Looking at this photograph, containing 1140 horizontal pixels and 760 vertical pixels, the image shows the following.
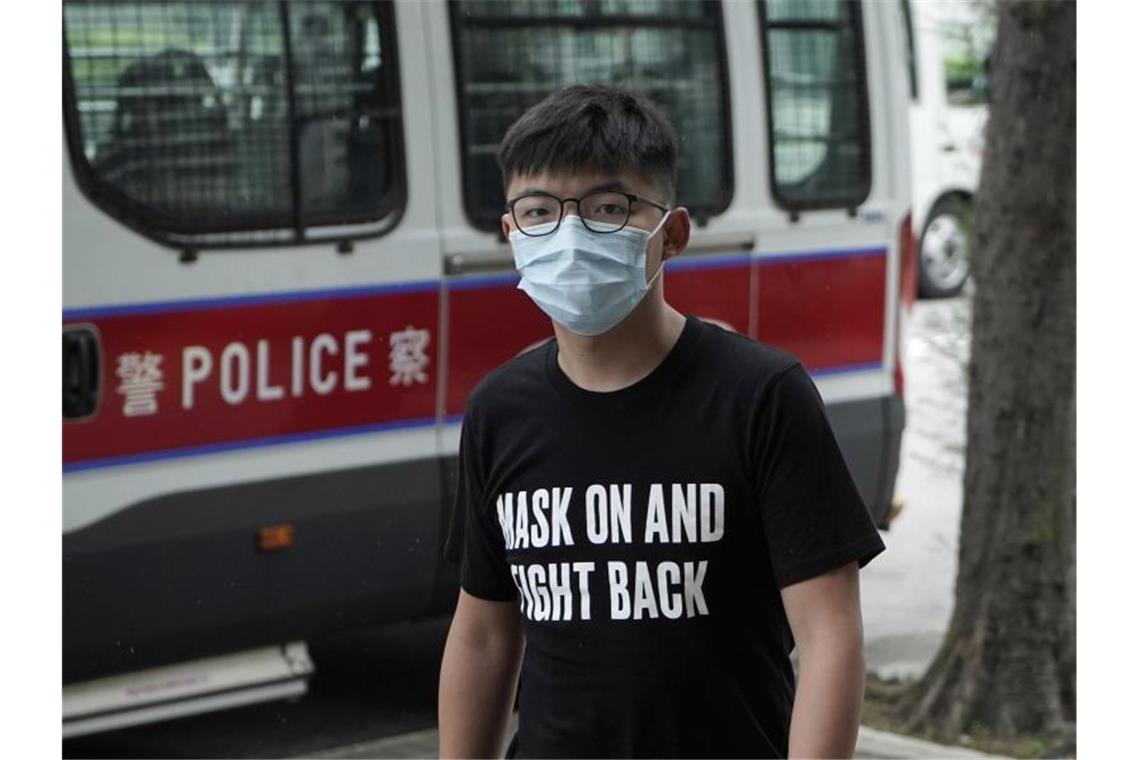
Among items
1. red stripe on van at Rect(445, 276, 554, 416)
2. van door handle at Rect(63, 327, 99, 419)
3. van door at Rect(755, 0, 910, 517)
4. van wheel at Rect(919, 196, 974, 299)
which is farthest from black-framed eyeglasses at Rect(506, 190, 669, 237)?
van wheel at Rect(919, 196, 974, 299)

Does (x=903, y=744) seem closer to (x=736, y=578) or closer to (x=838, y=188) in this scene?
(x=838, y=188)

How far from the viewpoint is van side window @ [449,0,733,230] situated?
5.96 meters

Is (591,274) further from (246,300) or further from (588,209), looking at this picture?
(246,300)

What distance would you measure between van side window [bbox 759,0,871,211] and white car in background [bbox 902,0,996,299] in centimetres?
42

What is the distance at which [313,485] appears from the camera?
5656 mm

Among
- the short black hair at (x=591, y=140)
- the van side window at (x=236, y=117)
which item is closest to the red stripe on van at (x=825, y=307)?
the van side window at (x=236, y=117)

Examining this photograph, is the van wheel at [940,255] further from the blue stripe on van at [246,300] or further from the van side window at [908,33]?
the blue stripe on van at [246,300]

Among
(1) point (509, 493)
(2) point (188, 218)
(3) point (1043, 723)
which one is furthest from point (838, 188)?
(1) point (509, 493)

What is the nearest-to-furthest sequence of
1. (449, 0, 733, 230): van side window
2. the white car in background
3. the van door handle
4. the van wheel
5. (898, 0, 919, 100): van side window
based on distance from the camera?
the van door handle, (449, 0, 733, 230): van side window, the white car in background, (898, 0, 919, 100): van side window, the van wheel

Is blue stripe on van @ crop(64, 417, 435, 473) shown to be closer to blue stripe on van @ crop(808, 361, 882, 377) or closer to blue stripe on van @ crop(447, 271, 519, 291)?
blue stripe on van @ crop(447, 271, 519, 291)

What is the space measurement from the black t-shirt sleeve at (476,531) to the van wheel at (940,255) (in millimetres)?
12853

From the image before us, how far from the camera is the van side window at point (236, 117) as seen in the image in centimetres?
526

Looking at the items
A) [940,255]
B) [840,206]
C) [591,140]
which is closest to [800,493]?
[591,140]

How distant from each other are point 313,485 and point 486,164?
3.74 ft
